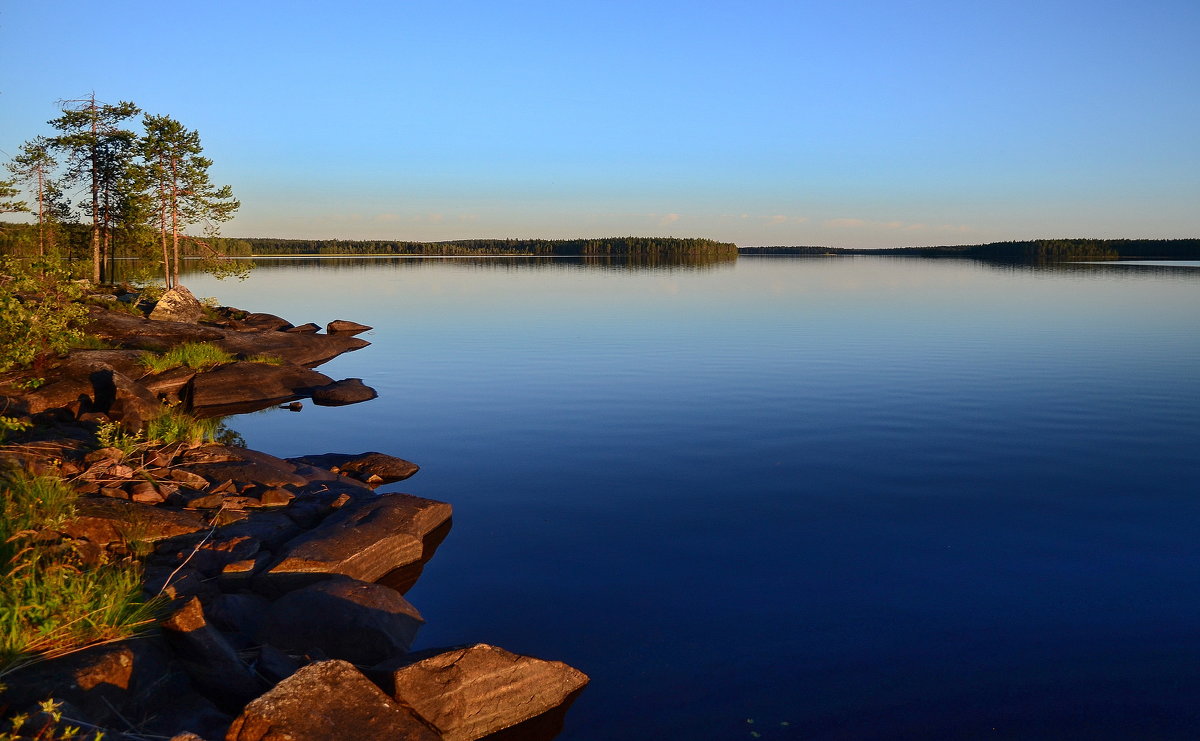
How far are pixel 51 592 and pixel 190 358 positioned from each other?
78.9 ft

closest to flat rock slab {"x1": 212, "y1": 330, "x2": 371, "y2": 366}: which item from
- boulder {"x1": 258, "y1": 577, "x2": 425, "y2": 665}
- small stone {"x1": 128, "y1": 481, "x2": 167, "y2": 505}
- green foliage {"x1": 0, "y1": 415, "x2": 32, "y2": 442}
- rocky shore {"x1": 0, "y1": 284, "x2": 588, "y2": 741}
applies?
rocky shore {"x1": 0, "y1": 284, "x2": 588, "y2": 741}

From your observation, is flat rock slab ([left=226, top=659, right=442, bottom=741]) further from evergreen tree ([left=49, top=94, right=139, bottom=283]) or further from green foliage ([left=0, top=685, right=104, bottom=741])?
evergreen tree ([left=49, top=94, right=139, bottom=283])

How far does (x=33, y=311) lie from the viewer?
19938 mm

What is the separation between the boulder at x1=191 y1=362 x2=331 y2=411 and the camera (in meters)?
27.7

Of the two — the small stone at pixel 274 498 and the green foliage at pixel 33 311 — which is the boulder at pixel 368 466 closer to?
the small stone at pixel 274 498

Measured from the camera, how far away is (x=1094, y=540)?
1409cm

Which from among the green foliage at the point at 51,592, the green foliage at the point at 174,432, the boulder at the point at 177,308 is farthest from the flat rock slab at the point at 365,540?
the boulder at the point at 177,308

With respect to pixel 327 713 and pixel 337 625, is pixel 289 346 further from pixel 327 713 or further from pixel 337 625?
pixel 327 713

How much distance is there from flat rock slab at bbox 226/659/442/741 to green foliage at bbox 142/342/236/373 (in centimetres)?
→ 2396

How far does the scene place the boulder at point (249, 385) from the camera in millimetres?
27672

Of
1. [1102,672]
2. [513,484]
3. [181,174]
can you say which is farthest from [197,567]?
[181,174]

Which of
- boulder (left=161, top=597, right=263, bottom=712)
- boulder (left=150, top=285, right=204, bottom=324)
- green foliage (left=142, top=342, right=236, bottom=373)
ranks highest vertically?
boulder (left=150, top=285, right=204, bottom=324)

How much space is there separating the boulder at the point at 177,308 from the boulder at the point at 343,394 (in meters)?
14.5

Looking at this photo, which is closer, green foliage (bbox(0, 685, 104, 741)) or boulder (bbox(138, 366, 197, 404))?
green foliage (bbox(0, 685, 104, 741))
